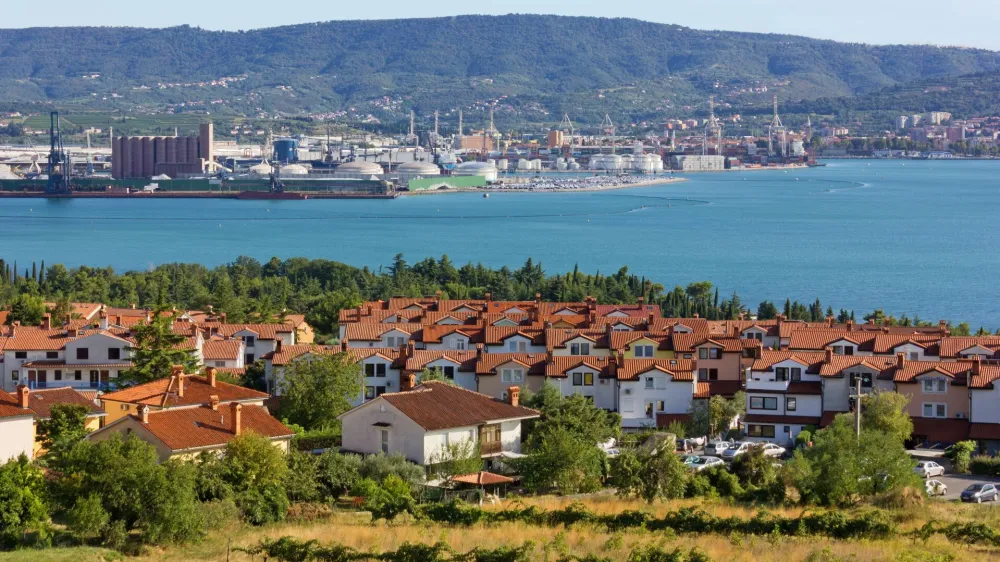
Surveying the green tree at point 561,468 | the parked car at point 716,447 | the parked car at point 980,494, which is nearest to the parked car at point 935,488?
the parked car at point 980,494

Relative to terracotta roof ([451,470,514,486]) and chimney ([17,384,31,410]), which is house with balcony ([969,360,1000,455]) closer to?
terracotta roof ([451,470,514,486])

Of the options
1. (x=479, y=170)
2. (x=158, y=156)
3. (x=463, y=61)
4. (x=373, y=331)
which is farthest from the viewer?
(x=463, y=61)

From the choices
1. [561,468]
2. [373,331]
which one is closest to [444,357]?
[373,331]

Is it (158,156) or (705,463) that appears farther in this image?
(158,156)

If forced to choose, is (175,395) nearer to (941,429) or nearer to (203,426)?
(203,426)

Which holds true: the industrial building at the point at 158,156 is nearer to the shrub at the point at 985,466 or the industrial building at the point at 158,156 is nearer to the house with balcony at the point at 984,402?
the house with balcony at the point at 984,402

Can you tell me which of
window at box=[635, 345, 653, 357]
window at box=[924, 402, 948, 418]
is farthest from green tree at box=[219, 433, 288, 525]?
window at box=[924, 402, 948, 418]

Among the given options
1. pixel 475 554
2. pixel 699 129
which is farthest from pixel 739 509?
pixel 699 129
